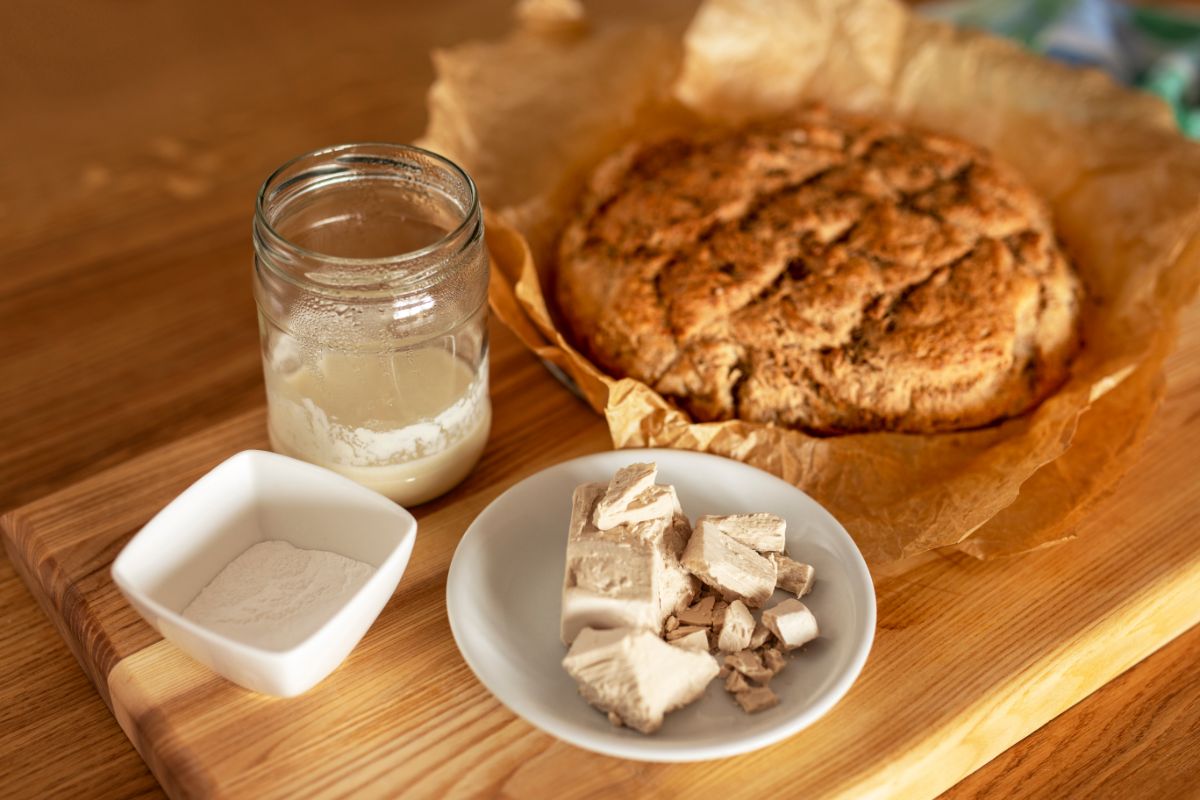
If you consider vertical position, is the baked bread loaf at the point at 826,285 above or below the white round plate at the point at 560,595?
above

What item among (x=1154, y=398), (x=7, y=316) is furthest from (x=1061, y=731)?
(x=7, y=316)

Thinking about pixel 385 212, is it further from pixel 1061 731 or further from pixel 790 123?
pixel 1061 731

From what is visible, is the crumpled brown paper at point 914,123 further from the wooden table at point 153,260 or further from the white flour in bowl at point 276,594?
the white flour in bowl at point 276,594

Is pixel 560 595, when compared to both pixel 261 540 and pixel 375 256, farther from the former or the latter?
pixel 375 256

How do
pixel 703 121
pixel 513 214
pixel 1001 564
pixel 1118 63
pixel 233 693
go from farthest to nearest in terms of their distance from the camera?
pixel 1118 63
pixel 703 121
pixel 513 214
pixel 1001 564
pixel 233 693

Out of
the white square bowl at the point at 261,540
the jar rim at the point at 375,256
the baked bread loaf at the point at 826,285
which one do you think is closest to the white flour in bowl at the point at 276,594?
the white square bowl at the point at 261,540

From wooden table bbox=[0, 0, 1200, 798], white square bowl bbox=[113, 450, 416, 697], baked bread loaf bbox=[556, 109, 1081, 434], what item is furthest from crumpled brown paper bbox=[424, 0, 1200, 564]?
white square bowl bbox=[113, 450, 416, 697]
